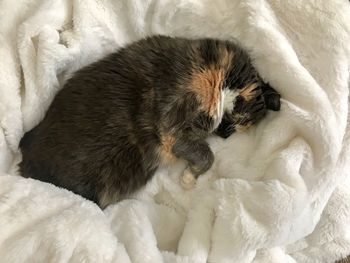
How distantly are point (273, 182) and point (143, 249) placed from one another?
15.4 inches

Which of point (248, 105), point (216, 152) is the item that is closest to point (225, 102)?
point (248, 105)

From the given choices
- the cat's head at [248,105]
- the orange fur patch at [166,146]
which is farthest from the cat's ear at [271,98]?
the orange fur patch at [166,146]

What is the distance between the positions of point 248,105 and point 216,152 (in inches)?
7.2

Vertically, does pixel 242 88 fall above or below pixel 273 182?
above

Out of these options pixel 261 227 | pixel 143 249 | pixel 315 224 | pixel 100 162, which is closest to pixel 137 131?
pixel 100 162

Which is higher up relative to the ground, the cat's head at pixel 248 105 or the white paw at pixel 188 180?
the cat's head at pixel 248 105

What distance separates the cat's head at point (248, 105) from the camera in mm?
1347

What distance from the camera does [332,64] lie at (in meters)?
1.36

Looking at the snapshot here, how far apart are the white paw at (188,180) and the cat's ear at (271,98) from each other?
0.31m

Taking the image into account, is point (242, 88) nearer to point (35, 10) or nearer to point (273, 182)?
point (273, 182)

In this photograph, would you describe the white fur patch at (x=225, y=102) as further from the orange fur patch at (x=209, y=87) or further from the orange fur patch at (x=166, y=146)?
the orange fur patch at (x=166, y=146)

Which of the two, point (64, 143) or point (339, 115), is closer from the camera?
point (64, 143)

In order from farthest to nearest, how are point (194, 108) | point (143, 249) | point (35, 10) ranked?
1. point (35, 10)
2. point (194, 108)
3. point (143, 249)

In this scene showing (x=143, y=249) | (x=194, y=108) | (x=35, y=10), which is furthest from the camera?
(x=35, y=10)
